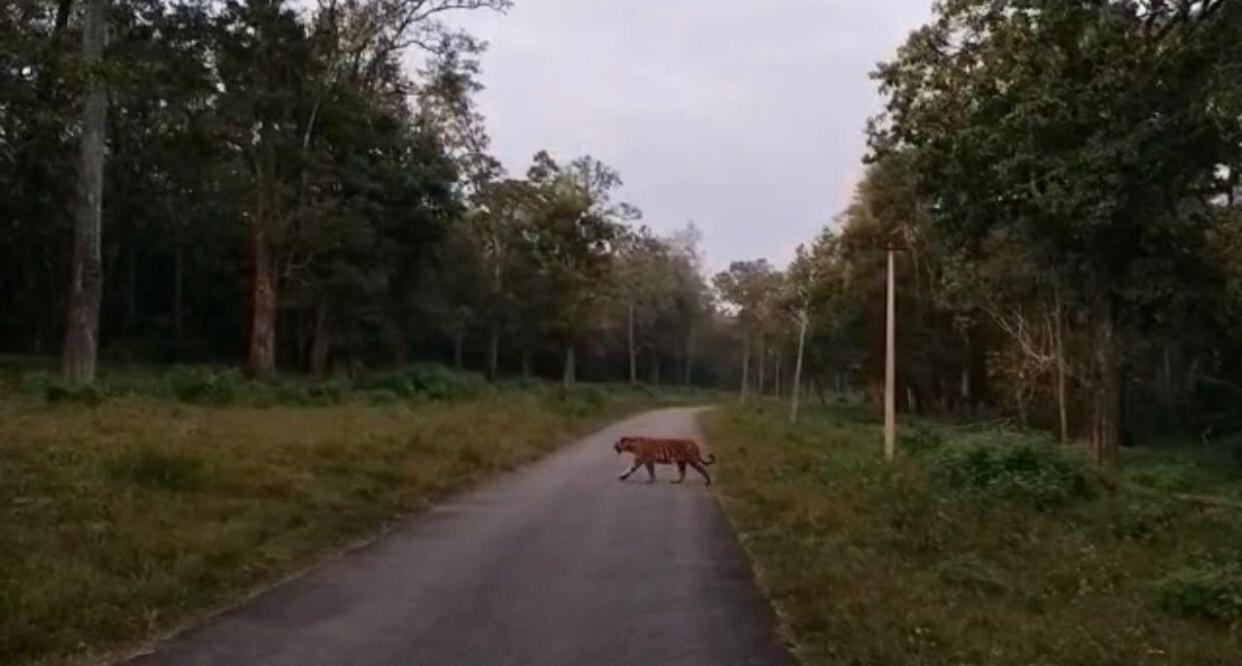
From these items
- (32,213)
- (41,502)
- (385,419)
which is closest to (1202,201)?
(385,419)

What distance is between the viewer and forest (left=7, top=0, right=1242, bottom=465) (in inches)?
800

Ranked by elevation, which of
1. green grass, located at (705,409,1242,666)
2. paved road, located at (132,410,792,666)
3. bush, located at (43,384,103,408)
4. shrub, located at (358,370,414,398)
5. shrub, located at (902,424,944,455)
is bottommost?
paved road, located at (132,410,792,666)

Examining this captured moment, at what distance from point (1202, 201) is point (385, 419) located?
17.4 metres

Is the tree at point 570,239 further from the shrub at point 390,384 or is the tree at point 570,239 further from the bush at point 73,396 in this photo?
the bush at point 73,396

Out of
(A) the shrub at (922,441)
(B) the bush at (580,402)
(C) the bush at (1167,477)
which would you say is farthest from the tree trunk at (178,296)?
(C) the bush at (1167,477)

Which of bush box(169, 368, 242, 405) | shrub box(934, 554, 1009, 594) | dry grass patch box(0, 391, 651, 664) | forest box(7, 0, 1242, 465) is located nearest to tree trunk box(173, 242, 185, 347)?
forest box(7, 0, 1242, 465)

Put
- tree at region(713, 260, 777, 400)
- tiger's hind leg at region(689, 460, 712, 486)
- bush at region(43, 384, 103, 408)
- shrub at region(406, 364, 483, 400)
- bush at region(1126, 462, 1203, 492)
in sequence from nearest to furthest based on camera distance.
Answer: tiger's hind leg at region(689, 460, 712, 486)
bush at region(43, 384, 103, 408)
bush at region(1126, 462, 1203, 492)
shrub at region(406, 364, 483, 400)
tree at region(713, 260, 777, 400)

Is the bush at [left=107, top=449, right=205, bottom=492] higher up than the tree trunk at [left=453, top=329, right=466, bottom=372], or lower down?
lower down

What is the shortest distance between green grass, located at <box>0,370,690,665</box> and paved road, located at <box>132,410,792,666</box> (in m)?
0.58

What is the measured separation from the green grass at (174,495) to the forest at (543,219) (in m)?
4.29

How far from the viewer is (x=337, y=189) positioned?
4450cm

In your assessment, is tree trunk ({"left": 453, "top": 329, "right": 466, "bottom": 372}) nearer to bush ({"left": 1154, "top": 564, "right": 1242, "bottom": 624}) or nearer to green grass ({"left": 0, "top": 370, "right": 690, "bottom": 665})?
green grass ({"left": 0, "top": 370, "right": 690, "bottom": 665})

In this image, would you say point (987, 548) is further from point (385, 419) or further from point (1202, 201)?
point (385, 419)

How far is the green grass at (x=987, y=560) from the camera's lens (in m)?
7.57
